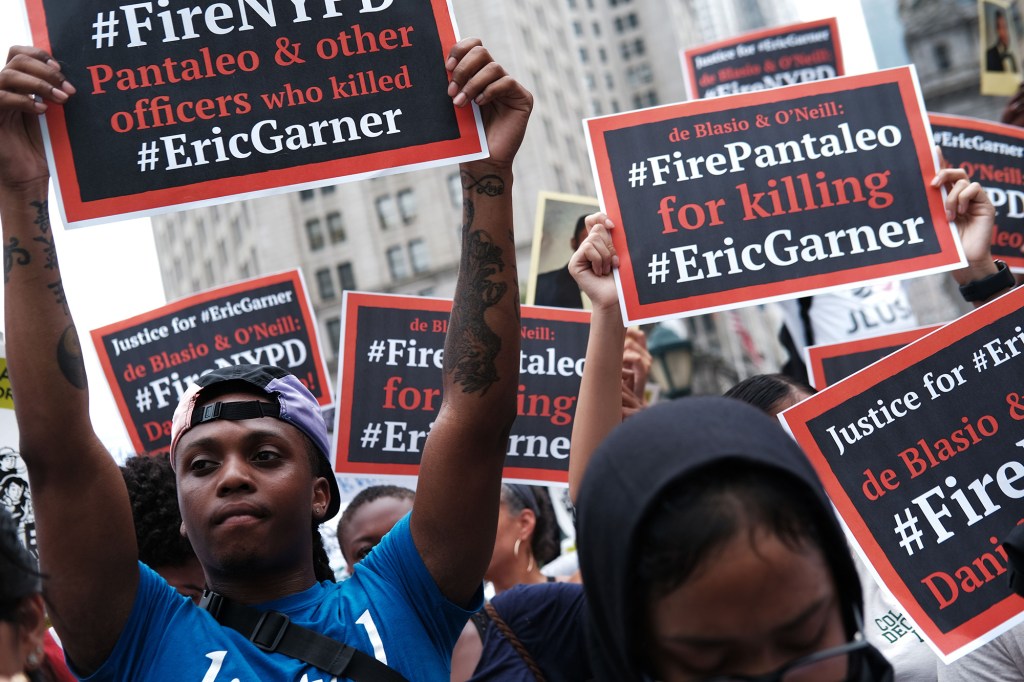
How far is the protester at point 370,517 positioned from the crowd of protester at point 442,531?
2.98 ft

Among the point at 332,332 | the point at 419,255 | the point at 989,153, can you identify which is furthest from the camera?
the point at 332,332

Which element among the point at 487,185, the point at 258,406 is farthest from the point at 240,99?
the point at 258,406

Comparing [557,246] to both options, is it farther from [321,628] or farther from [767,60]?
[321,628]

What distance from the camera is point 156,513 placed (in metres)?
3.91

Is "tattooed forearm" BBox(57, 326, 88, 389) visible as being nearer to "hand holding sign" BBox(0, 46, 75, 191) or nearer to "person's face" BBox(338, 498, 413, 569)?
"hand holding sign" BBox(0, 46, 75, 191)

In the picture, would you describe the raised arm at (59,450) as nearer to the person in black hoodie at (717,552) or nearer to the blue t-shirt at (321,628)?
the blue t-shirt at (321,628)

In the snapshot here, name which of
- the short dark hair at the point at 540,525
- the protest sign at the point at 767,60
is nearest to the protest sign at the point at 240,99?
the short dark hair at the point at 540,525

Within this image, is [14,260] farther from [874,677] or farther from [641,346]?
[641,346]

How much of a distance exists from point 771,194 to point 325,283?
58.9m

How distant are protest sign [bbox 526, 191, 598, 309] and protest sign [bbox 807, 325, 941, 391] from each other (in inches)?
67.0

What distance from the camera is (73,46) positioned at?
2873mm

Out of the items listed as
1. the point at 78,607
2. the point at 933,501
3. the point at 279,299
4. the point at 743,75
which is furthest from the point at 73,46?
the point at 743,75

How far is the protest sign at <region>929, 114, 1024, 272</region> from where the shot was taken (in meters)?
5.30

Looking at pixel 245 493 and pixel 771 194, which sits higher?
pixel 771 194
